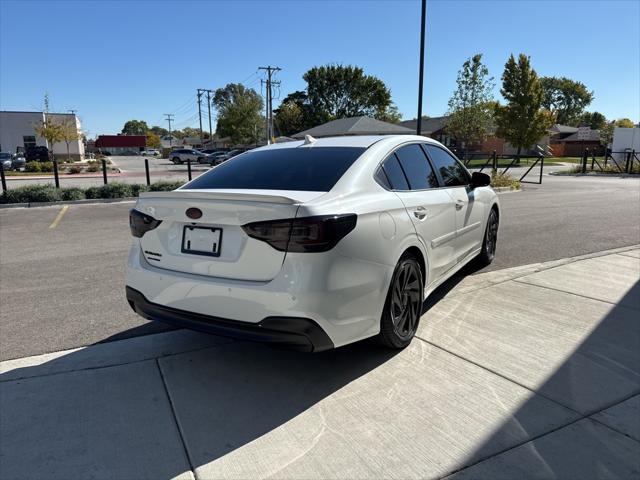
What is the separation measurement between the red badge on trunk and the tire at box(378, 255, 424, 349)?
4.52ft

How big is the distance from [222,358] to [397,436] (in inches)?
60.5

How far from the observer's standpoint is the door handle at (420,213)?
3.72m

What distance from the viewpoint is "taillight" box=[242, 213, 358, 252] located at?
108 inches

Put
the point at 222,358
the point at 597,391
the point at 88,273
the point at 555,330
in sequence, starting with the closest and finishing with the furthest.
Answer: the point at 597,391 < the point at 222,358 < the point at 555,330 < the point at 88,273

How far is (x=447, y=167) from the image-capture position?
4941mm

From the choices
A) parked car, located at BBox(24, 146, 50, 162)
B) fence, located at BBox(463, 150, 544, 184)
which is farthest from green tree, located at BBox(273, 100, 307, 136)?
parked car, located at BBox(24, 146, 50, 162)

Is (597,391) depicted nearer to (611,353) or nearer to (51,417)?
(611,353)

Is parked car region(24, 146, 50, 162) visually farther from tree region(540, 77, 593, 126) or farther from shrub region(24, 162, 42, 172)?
tree region(540, 77, 593, 126)

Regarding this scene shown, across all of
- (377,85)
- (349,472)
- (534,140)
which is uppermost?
(377,85)

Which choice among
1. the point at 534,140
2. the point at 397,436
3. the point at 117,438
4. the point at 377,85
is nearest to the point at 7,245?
the point at 117,438

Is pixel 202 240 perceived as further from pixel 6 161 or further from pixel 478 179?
pixel 6 161

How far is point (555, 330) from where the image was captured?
4.12 m

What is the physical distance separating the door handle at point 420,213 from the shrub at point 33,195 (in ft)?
43.3

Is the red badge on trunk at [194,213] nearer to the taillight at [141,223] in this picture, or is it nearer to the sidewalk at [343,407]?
the taillight at [141,223]
